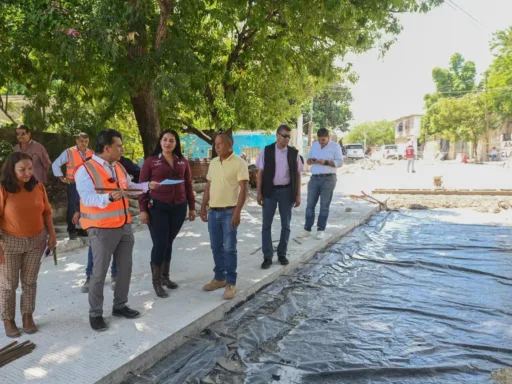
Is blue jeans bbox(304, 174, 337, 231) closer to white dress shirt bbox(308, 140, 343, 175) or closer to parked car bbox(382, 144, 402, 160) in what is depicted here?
white dress shirt bbox(308, 140, 343, 175)

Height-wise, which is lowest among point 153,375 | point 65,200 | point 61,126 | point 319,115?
point 153,375

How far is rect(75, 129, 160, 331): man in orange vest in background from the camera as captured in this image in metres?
3.37

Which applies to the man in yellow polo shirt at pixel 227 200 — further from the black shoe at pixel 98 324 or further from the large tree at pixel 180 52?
the large tree at pixel 180 52

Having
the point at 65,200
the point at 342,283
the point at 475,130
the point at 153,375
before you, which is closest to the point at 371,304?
the point at 342,283

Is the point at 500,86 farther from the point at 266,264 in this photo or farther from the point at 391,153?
the point at 266,264

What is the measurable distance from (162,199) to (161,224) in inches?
10.3

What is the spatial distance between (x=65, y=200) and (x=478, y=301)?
741 cm

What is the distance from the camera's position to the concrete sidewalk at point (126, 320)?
2.93 meters

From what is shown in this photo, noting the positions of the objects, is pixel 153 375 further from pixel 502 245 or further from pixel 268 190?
pixel 502 245

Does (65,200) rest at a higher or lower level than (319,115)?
lower

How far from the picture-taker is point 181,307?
4.04m

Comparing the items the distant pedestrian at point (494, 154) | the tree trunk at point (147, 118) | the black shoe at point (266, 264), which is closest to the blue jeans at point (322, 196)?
the black shoe at point (266, 264)

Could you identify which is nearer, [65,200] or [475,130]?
[65,200]

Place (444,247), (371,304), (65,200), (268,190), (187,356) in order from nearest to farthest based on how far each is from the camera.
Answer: (187,356)
(371,304)
(268,190)
(444,247)
(65,200)
